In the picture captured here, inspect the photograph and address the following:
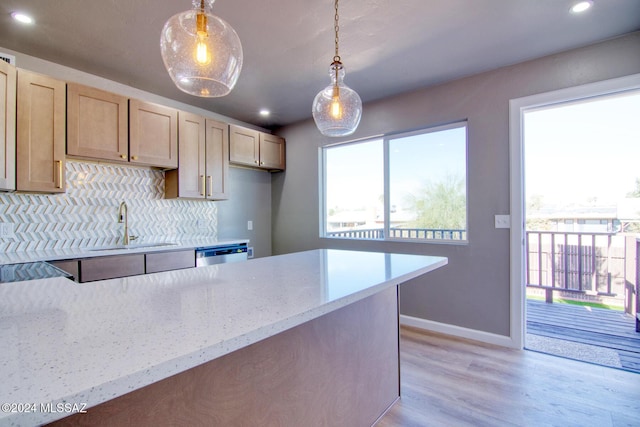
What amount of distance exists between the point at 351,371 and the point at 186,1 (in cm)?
233

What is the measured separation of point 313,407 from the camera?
4.44 ft

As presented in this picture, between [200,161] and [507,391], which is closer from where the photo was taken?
[507,391]

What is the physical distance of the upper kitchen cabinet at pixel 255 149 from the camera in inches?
147

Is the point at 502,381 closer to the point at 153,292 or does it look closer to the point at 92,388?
the point at 153,292

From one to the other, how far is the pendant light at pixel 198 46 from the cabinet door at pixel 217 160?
2.20m

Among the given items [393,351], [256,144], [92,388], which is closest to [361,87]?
[256,144]

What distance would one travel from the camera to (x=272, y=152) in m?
4.24

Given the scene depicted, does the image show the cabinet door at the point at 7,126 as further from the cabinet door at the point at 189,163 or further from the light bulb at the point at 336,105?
the light bulb at the point at 336,105

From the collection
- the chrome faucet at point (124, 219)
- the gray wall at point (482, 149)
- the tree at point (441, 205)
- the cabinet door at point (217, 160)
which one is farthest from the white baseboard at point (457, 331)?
the chrome faucet at point (124, 219)

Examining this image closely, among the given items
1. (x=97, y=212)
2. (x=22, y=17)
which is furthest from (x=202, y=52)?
(x=97, y=212)

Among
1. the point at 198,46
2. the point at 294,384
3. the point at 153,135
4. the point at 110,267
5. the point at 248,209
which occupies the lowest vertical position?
the point at 294,384

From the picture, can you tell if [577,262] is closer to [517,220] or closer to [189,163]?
[517,220]

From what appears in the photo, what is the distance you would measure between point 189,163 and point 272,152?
1.26 meters

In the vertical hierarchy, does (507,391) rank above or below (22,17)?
below
